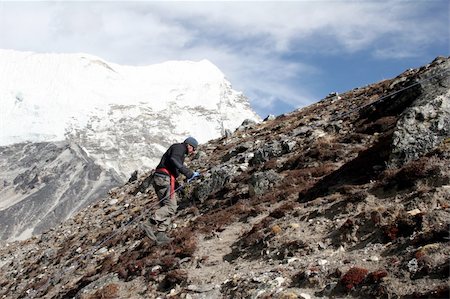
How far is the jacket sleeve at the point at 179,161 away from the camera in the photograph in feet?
55.5

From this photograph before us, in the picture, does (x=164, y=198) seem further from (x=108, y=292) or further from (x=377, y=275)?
(x=377, y=275)

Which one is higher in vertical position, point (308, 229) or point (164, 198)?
point (164, 198)

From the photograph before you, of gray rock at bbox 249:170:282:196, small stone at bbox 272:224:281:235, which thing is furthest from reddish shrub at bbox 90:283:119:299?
gray rock at bbox 249:170:282:196

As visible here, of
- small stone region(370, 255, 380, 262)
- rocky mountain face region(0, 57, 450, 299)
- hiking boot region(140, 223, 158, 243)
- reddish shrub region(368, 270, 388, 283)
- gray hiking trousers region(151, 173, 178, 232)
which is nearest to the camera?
reddish shrub region(368, 270, 388, 283)

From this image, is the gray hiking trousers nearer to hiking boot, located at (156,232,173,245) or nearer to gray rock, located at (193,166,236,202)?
hiking boot, located at (156,232,173,245)

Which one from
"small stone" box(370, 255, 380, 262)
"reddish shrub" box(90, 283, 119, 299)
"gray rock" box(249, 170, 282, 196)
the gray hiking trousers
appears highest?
"gray rock" box(249, 170, 282, 196)

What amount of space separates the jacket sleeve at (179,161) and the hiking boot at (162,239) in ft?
9.58

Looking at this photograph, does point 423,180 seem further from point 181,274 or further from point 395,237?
point 181,274

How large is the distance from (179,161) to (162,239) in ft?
11.0

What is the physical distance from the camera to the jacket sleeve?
666 inches

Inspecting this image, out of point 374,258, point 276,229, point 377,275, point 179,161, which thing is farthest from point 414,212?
point 179,161

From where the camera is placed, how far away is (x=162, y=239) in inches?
720

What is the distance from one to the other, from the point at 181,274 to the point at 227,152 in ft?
56.1

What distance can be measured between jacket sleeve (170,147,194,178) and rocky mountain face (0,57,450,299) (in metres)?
2.53
